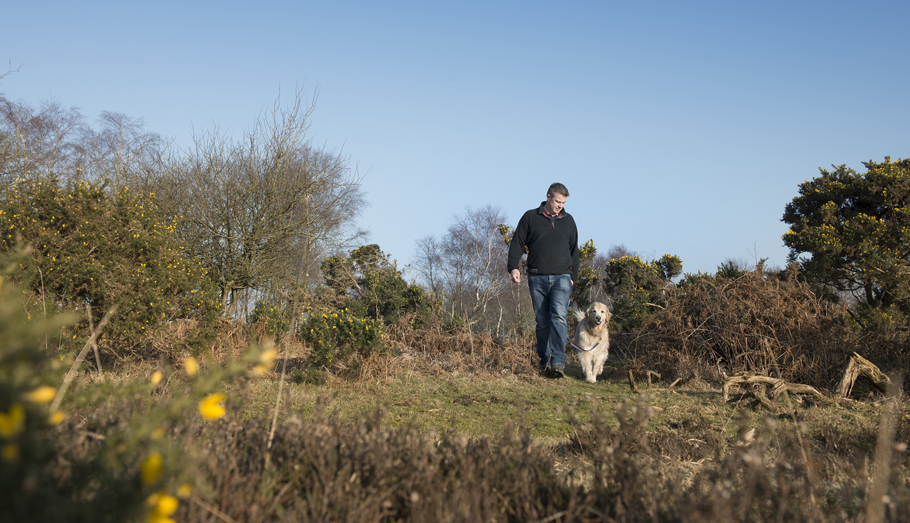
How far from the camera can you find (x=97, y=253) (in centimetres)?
581

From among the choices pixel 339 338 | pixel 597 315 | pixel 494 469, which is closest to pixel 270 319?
pixel 339 338

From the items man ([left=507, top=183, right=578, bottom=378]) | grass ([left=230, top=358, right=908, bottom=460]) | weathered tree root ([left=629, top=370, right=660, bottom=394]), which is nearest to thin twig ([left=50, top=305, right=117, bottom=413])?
grass ([left=230, top=358, right=908, bottom=460])

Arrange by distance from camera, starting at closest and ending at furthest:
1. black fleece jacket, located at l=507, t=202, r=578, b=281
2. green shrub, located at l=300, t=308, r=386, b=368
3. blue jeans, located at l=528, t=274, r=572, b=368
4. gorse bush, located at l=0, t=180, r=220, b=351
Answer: gorse bush, located at l=0, t=180, r=220, b=351
green shrub, located at l=300, t=308, r=386, b=368
blue jeans, located at l=528, t=274, r=572, b=368
black fleece jacket, located at l=507, t=202, r=578, b=281

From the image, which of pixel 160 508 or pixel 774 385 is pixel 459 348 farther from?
pixel 160 508

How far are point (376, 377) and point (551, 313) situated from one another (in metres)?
2.71

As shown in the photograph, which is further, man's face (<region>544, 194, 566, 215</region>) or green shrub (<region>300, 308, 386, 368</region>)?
man's face (<region>544, 194, 566, 215</region>)

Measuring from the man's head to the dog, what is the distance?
1.50 metres

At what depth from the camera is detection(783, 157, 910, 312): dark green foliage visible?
10.6m

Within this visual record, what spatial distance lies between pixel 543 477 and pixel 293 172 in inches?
466

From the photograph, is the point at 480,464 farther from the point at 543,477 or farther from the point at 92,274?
the point at 92,274

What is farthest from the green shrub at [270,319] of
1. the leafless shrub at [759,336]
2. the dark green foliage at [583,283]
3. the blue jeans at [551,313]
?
the dark green foliage at [583,283]

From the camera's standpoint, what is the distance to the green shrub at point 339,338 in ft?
20.5

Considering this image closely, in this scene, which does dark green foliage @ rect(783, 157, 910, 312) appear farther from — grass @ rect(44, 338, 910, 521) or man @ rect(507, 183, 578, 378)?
grass @ rect(44, 338, 910, 521)

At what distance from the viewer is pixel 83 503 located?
1.12m
